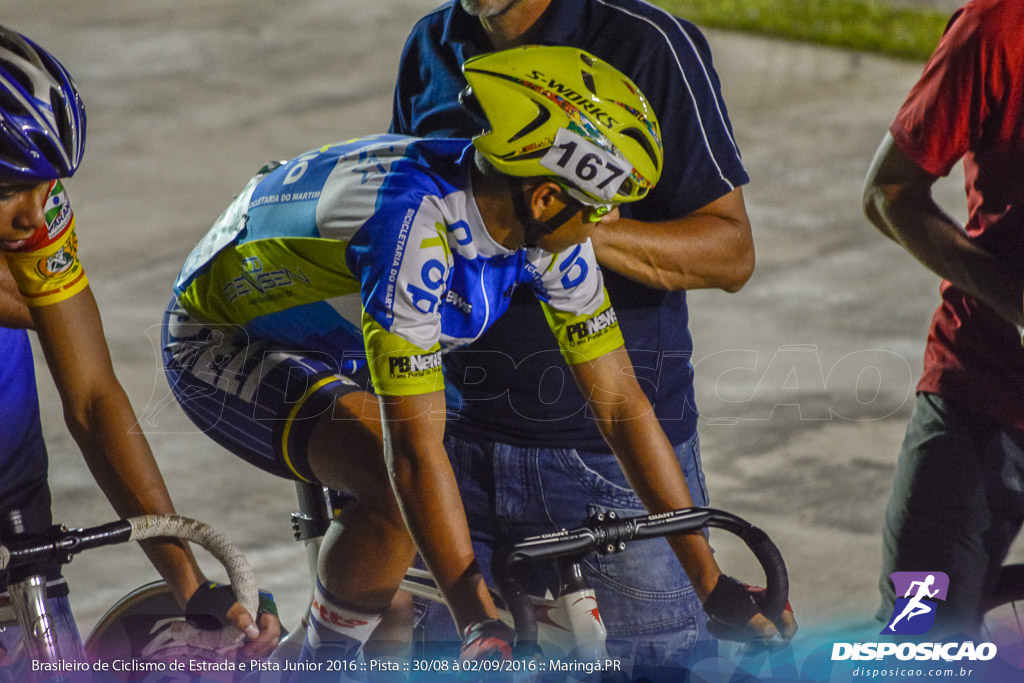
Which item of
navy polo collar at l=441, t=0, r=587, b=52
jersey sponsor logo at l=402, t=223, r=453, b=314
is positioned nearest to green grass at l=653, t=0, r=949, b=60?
navy polo collar at l=441, t=0, r=587, b=52

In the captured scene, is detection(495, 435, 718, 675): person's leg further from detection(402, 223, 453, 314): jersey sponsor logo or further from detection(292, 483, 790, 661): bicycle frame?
detection(402, 223, 453, 314): jersey sponsor logo

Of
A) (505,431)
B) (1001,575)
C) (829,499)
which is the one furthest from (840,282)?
(505,431)

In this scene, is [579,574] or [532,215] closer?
[532,215]

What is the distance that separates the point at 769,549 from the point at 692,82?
2.74 feet

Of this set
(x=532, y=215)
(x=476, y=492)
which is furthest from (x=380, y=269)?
(x=476, y=492)

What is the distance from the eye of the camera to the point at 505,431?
2.45 metres

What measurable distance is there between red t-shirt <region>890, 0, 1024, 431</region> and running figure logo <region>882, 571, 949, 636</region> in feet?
1.14

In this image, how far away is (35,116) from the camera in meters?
1.85

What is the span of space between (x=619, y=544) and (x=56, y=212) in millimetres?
1099

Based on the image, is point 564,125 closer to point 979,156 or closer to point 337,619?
point 979,156

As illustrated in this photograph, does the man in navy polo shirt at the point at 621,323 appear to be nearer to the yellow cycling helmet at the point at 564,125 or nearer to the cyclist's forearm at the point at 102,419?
the yellow cycling helmet at the point at 564,125

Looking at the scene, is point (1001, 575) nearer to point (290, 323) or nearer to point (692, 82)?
point (692, 82)

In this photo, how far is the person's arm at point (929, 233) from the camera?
89.1 inches

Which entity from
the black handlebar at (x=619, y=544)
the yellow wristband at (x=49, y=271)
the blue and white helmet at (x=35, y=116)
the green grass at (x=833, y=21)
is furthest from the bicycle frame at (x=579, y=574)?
the green grass at (x=833, y=21)
